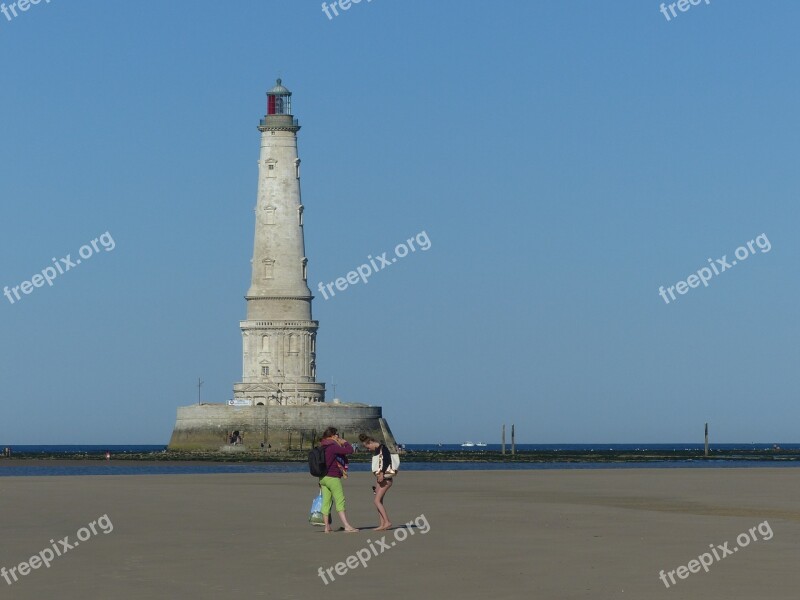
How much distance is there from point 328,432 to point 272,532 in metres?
2.04

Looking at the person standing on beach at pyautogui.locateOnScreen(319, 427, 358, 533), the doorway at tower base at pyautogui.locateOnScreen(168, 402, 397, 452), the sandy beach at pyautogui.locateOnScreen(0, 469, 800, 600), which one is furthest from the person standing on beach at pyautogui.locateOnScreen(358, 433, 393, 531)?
the doorway at tower base at pyautogui.locateOnScreen(168, 402, 397, 452)

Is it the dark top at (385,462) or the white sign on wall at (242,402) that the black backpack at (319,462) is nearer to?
the dark top at (385,462)

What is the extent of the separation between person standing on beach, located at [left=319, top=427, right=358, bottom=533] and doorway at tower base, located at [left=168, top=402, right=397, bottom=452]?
3136 inches

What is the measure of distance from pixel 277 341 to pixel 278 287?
12.1 ft

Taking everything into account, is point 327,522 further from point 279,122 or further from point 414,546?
point 279,122

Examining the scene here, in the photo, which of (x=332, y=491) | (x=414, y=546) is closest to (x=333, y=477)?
(x=332, y=491)

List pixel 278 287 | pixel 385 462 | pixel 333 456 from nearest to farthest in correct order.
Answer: pixel 333 456 < pixel 385 462 < pixel 278 287

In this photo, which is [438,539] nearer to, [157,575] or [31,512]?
[157,575]

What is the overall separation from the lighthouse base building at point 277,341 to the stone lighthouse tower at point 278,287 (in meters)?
0.07

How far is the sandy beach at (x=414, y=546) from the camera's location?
62.1ft

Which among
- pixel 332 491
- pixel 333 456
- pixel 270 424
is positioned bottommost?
pixel 332 491

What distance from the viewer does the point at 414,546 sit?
950 inches

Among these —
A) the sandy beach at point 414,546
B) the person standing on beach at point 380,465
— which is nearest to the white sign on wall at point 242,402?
the sandy beach at point 414,546

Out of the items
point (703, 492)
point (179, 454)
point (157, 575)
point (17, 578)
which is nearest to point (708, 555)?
point (157, 575)
